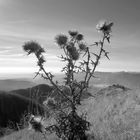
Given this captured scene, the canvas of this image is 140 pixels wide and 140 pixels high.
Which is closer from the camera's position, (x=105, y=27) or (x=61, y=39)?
(x=105, y=27)

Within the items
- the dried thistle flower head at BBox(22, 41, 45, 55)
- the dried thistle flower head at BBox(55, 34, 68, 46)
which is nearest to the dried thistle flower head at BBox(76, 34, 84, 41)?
the dried thistle flower head at BBox(55, 34, 68, 46)

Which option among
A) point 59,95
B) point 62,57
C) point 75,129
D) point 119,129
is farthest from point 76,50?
point 119,129

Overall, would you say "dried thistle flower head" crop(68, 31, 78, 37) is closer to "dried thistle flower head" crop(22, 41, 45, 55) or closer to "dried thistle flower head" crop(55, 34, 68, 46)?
"dried thistle flower head" crop(55, 34, 68, 46)

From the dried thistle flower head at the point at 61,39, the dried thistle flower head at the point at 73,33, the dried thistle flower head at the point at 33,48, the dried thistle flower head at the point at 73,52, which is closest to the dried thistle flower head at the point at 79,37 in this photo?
the dried thistle flower head at the point at 73,33

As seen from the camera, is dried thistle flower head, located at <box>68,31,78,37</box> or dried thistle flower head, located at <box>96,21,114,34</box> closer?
dried thistle flower head, located at <box>96,21,114,34</box>

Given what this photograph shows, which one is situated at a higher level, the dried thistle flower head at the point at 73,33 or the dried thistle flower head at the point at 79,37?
the dried thistle flower head at the point at 73,33

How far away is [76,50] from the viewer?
5414 mm

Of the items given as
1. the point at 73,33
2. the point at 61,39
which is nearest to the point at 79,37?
the point at 73,33

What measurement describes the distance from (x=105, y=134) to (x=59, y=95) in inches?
49.7

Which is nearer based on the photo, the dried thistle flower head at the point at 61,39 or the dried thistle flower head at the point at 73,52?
the dried thistle flower head at the point at 73,52

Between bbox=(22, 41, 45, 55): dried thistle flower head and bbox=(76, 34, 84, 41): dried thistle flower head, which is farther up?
bbox=(76, 34, 84, 41): dried thistle flower head

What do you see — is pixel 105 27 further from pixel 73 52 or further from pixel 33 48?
pixel 33 48

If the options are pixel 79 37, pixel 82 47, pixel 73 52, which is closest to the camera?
pixel 73 52

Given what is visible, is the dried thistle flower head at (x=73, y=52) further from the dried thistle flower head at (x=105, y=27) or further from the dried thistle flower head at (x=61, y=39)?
the dried thistle flower head at (x=105, y=27)
